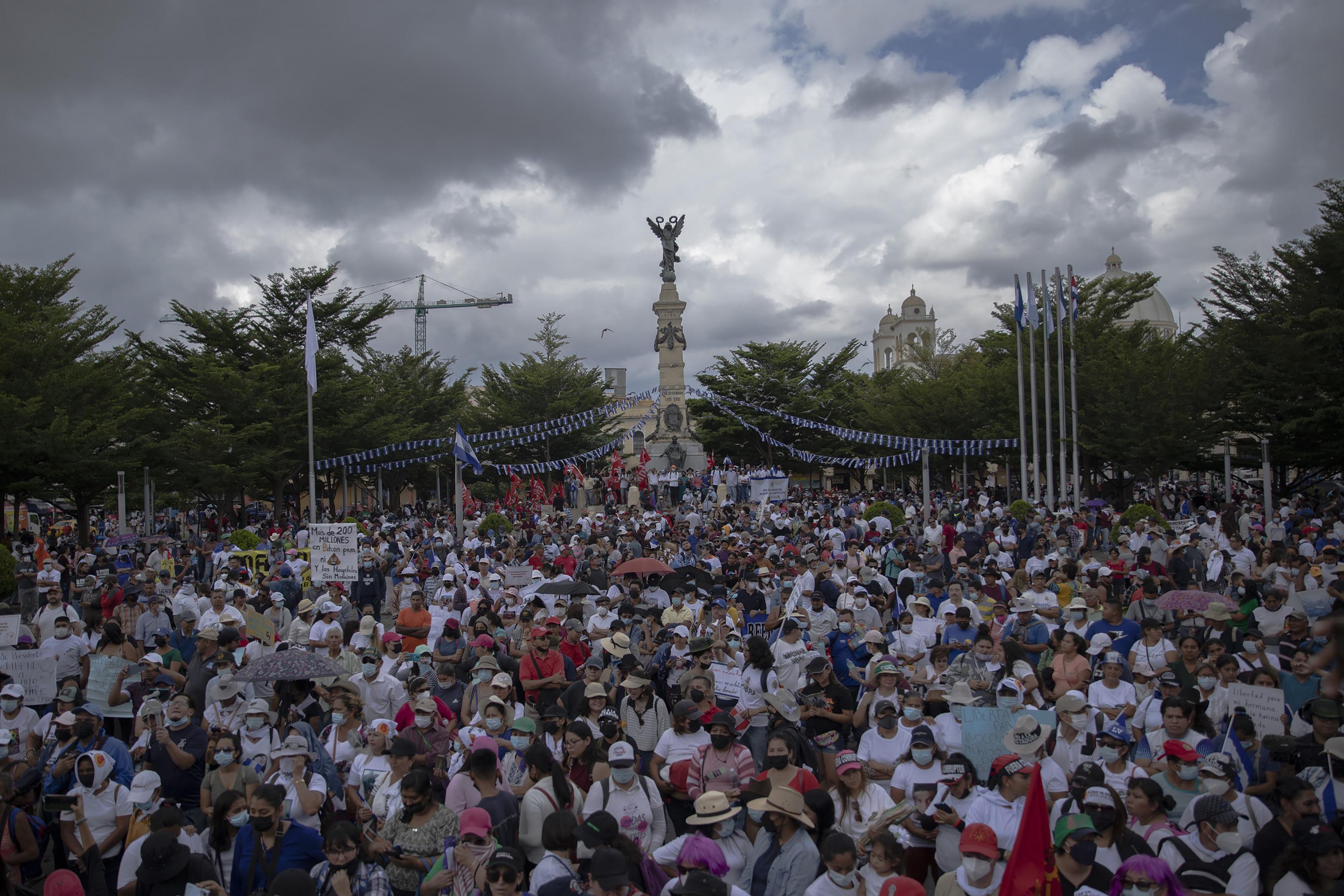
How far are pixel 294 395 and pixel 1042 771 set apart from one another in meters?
33.7

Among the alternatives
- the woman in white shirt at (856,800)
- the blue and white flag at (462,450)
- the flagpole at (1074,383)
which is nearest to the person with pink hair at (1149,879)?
the woman in white shirt at (856,800)

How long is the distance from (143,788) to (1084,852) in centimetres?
584

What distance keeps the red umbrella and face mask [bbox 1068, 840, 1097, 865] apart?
971 cm

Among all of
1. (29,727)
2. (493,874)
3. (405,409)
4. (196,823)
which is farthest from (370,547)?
(405,409)

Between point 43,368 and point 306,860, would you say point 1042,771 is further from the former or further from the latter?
point 43,368

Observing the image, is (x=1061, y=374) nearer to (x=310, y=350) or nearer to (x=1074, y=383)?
(x=1074, y=383)

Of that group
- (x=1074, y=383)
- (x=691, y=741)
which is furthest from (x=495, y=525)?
(x=691, y=741)

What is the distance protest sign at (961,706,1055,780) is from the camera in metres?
6.96

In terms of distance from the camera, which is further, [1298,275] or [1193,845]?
[1298,275]

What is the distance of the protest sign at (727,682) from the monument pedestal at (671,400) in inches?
1325

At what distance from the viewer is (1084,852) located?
5.10 metres

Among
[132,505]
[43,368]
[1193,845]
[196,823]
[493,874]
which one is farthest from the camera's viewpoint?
[132,505]

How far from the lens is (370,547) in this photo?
802 inches

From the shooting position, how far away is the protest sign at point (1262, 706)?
6.97 m
